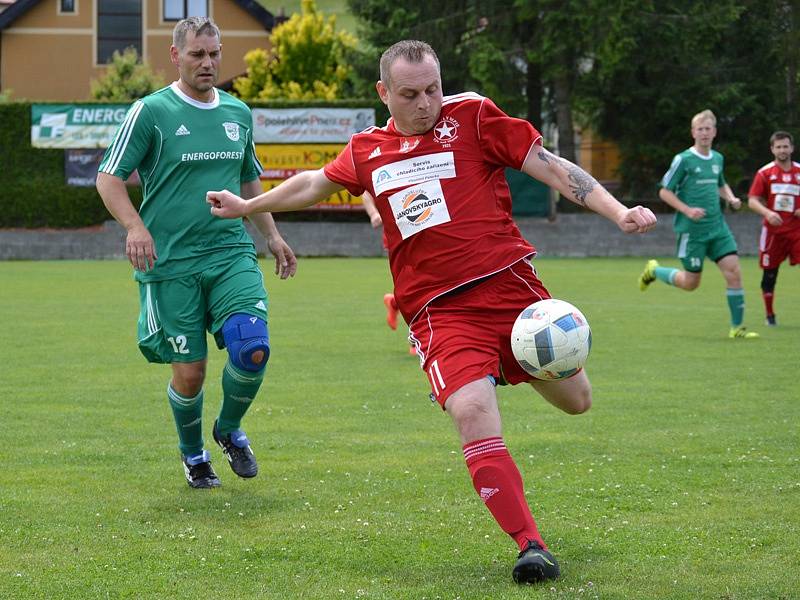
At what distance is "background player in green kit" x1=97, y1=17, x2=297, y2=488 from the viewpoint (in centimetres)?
645

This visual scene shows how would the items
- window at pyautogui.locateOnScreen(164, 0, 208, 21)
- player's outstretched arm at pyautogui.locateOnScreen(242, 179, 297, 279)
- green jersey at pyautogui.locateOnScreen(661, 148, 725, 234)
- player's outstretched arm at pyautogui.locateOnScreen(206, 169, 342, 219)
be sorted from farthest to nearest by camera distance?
window at pyautogui.locateOnScreen(164, 0, 208, 21), green jersey at pyautogui.locateOnScreen(661, 148, 725, 234), player's outstretched arm at pyautogui.locateOnScreen(242, 179, 297, 279), player's outstretched arm at pyautogui.locateOnScreen(206, 169, 342, 219)

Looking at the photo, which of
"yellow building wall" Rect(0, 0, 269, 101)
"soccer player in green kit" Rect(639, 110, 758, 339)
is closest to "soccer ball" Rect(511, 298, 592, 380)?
"soccer player in green kit" Rect(639, 110, 758, 339)

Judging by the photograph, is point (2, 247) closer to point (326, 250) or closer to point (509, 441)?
point (326, 250)

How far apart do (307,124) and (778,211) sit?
53.1ft

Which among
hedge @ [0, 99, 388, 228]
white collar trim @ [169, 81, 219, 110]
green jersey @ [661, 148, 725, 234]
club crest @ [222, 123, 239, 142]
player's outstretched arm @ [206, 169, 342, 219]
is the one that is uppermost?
white collar trim @ [169, 81, 219, 110]

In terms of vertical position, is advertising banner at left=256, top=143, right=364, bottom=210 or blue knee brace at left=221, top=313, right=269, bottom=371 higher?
blue knee brace at left=221, top=313, right=269, bottom=371

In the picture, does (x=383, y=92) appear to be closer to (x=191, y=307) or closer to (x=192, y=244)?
(x=192, y=244)

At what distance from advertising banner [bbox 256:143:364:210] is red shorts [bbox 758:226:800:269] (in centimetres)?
1509

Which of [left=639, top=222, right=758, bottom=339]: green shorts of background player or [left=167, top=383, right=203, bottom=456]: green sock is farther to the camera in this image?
[left=639, top=222, right=758, bottom=339]: green shorts of background player

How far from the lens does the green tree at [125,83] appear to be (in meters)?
38.8

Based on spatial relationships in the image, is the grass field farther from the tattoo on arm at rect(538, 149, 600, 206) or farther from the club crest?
the club crest

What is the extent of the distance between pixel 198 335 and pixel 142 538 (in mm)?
1344

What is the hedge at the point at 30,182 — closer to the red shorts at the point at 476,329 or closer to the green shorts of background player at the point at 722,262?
the green shorts of background player at the point at 722,262

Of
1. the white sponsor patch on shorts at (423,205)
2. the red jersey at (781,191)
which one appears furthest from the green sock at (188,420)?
the red jersey at (781,191)
